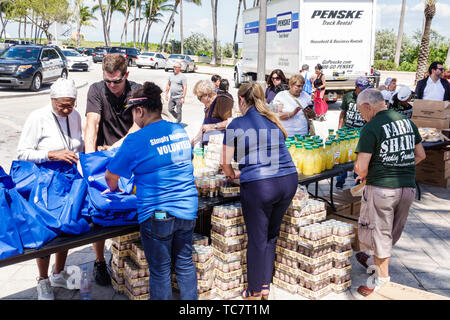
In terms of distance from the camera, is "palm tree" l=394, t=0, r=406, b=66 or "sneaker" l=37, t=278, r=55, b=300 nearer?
"sneaker" l=37, t=278, r=55, b=300

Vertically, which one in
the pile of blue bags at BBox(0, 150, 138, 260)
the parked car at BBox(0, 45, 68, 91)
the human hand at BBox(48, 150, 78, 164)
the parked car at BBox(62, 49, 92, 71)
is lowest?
the pile of blue bags at BBox(0, 150, 138, 260)

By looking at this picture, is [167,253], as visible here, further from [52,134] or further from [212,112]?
[212,112]

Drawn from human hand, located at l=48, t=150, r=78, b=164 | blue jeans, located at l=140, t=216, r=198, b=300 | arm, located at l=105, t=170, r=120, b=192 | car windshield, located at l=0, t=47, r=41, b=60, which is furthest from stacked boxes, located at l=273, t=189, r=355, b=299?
car windshield, located at l=0, t=47, r=41, b=60

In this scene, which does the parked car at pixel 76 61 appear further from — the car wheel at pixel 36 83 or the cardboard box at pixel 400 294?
the cardboard box at pixel 400 294

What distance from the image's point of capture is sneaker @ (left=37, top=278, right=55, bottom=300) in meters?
3.73

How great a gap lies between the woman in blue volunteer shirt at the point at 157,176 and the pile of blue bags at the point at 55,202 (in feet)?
1.03

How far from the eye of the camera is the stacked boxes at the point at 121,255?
4.00m

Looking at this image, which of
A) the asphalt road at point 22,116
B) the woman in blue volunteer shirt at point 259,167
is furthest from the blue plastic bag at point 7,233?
the asphalt road at point 22,116

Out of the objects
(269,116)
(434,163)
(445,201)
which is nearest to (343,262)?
(269,116)

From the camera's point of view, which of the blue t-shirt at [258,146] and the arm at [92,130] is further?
the arm at [92,130]

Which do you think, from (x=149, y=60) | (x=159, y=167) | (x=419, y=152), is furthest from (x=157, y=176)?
(x=149, y=60)

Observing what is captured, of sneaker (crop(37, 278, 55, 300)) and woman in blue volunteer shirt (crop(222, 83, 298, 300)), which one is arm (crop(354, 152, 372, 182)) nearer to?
woman in blue volunteer shirt (crop(222, 83, 298, 300))

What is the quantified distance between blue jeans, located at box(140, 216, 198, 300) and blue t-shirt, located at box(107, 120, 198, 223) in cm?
8

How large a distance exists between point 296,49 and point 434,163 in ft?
26.9
